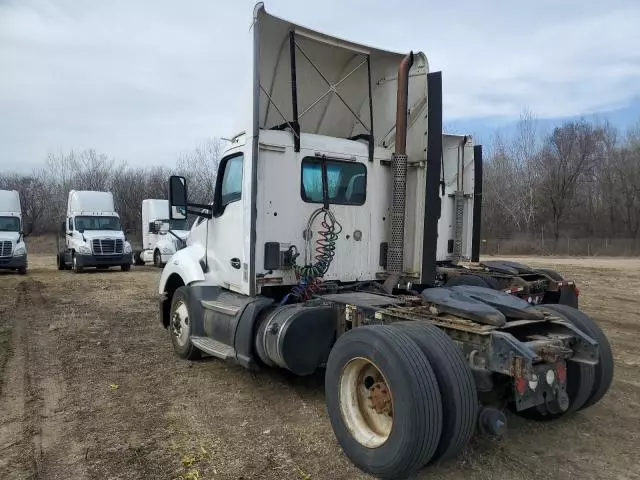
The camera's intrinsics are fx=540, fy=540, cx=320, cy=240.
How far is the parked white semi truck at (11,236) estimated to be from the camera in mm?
20062

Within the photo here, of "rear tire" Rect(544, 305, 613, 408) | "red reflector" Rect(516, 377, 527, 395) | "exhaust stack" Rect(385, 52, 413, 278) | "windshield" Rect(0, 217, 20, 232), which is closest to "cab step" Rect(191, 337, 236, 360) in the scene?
"exhaust stack" Rect(385, 52, 413, 278)

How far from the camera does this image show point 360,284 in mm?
6379

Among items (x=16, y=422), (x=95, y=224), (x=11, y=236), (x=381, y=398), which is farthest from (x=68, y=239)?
(x=381, y=398)

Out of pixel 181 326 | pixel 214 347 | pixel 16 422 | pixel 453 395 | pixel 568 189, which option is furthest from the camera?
pixel 568 189

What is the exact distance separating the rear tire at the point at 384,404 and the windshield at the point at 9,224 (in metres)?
20.6

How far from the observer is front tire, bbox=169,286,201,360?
22.6 feet

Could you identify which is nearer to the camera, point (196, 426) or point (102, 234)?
point (196, 426)

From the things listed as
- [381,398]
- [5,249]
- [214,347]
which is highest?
[5,249]

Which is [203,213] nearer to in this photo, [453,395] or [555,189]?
[453,395]

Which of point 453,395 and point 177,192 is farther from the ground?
point 177,192

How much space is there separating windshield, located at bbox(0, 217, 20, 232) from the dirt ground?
48.0 ft

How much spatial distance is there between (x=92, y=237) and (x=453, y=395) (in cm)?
2039

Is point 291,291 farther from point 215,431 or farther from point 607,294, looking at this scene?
point 607,294

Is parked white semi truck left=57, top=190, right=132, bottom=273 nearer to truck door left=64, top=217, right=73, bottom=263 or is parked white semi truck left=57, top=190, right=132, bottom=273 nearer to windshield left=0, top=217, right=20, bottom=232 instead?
truck door left=64, top=217, right=73, bottom=263
